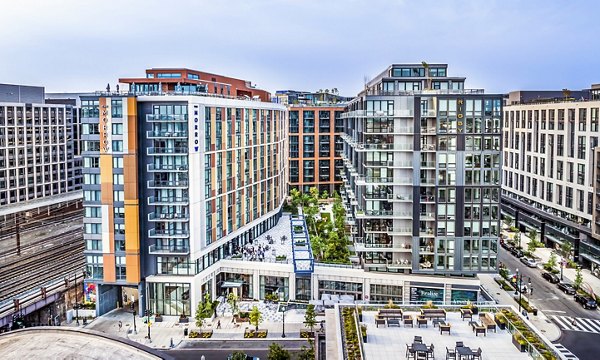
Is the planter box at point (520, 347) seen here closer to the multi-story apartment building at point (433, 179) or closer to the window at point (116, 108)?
the multi-story apartment building at point (433, 179)

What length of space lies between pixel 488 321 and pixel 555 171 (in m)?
75.2

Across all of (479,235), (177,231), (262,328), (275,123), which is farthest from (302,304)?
(275,123)

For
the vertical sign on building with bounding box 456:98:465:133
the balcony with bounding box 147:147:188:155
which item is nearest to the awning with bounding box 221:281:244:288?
the balcony with bounding box 147:147:188:155

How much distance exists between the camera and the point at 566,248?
91812 mm

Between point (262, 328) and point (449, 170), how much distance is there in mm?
29988

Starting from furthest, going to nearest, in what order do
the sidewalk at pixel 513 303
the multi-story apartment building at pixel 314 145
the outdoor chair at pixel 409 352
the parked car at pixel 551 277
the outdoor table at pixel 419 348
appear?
the multi-story apartment building at pixel 314 145 < the parked car at pixel 551 277 < the sidewalk at pixel 513 303 < the outdoor chair at pixel 409 352 < the outdoor table at pixel 419 348

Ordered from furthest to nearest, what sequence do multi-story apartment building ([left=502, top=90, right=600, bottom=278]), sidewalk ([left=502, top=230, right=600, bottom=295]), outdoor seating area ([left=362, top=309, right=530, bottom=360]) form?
multi-story apartment building ([left=502, top=90, right=600, bottom=278]) → sidewalk ([left=502, top=230, right=600, bottom=295]) → outdoor seating area ([left=362, top=309, right=530, bottom=360])

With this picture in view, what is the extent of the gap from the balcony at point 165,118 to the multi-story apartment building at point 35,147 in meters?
71.4

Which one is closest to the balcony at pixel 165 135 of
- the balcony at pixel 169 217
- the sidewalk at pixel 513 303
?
the balcony at pixel 169 217

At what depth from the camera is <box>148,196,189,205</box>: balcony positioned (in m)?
68.8

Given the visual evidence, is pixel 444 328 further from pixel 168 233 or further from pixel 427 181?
pixel 168 233

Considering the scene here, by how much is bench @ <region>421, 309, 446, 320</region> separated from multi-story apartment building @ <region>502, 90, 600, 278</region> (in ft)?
185

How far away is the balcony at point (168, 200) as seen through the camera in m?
68.8

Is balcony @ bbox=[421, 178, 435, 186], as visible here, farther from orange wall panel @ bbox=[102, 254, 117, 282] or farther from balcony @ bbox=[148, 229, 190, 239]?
orange wall panel @ bbox=[102, 254, 117, 282]
